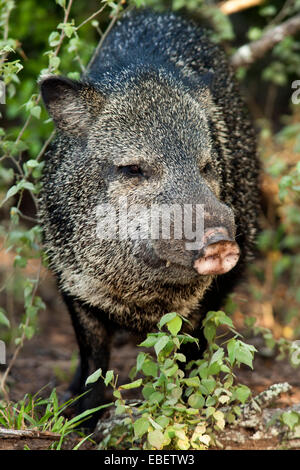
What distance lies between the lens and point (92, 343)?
432cm

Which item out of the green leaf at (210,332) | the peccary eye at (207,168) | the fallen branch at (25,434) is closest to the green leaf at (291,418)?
the green leaf at (210,332)

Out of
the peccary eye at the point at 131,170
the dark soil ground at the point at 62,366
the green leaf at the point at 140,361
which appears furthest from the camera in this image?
the dark soil ground at the point at 62,366

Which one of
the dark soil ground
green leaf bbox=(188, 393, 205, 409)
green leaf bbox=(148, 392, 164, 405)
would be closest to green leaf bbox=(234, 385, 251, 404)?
green leaf bbox=(188, 393, 205, 409)

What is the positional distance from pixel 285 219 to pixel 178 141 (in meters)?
3.16

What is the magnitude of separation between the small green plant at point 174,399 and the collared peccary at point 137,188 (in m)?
0.38

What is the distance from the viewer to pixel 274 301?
6.53m

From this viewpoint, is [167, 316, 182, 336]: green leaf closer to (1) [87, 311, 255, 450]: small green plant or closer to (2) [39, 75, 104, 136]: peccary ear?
(1) [87, 311, 255, 450]: small green plant

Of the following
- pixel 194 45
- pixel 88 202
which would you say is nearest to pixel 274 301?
pixel 194 45

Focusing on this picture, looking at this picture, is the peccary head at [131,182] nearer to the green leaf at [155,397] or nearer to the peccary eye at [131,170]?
the peccary eye at [131,170]

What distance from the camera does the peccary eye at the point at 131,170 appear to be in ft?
12.1

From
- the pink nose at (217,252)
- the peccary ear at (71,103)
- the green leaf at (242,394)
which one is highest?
the peccary ear at (71,103)

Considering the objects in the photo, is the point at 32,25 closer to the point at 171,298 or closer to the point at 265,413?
the point at 171,298

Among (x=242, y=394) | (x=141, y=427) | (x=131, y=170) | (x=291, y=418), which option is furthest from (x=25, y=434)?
(x=131, y=170)

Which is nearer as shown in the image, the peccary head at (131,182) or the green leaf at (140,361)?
the green leaf at (140,361)
